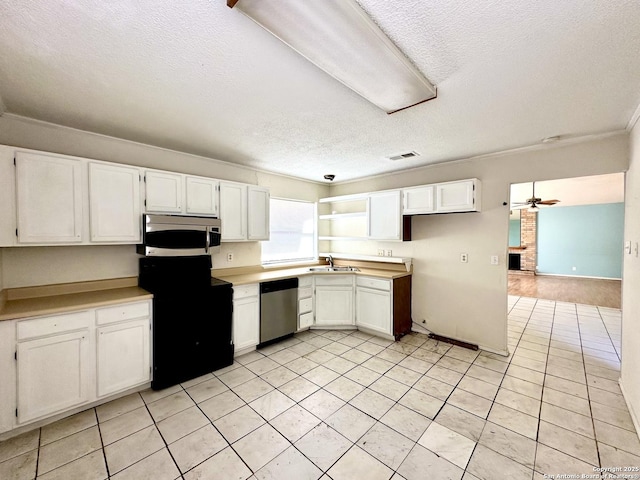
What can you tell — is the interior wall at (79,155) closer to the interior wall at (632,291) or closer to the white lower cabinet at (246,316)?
the white lower cabinet at (246,316)

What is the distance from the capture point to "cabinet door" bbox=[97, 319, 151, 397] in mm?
2320

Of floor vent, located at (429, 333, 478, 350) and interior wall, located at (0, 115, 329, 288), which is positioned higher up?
interior wall, located at (0, 115, 329, 288)

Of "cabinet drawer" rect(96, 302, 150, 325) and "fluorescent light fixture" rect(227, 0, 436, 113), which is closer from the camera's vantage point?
"fluorescent light fixture" rect(227, 0, 436, 113)

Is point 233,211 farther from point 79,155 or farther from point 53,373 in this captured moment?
point 53,373

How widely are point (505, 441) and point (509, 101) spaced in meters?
2.53

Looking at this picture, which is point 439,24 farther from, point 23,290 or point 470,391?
point 23,290

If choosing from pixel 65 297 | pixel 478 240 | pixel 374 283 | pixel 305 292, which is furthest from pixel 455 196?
pixel 65 297

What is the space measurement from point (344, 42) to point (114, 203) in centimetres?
→ 255

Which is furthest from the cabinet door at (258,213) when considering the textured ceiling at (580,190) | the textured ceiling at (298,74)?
the textured ceiling at (580,190)

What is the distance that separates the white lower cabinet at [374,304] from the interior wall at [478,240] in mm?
631

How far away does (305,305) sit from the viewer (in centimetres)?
400

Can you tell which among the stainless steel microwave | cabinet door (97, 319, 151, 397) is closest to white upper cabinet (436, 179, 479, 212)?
the stainless steel microwave

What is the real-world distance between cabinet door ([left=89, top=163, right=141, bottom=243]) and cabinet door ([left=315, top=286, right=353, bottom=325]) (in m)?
2.52

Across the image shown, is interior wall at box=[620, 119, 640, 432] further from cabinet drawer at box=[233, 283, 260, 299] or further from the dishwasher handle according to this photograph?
cabinet drawer at box=[233, 283, 260, 299]
